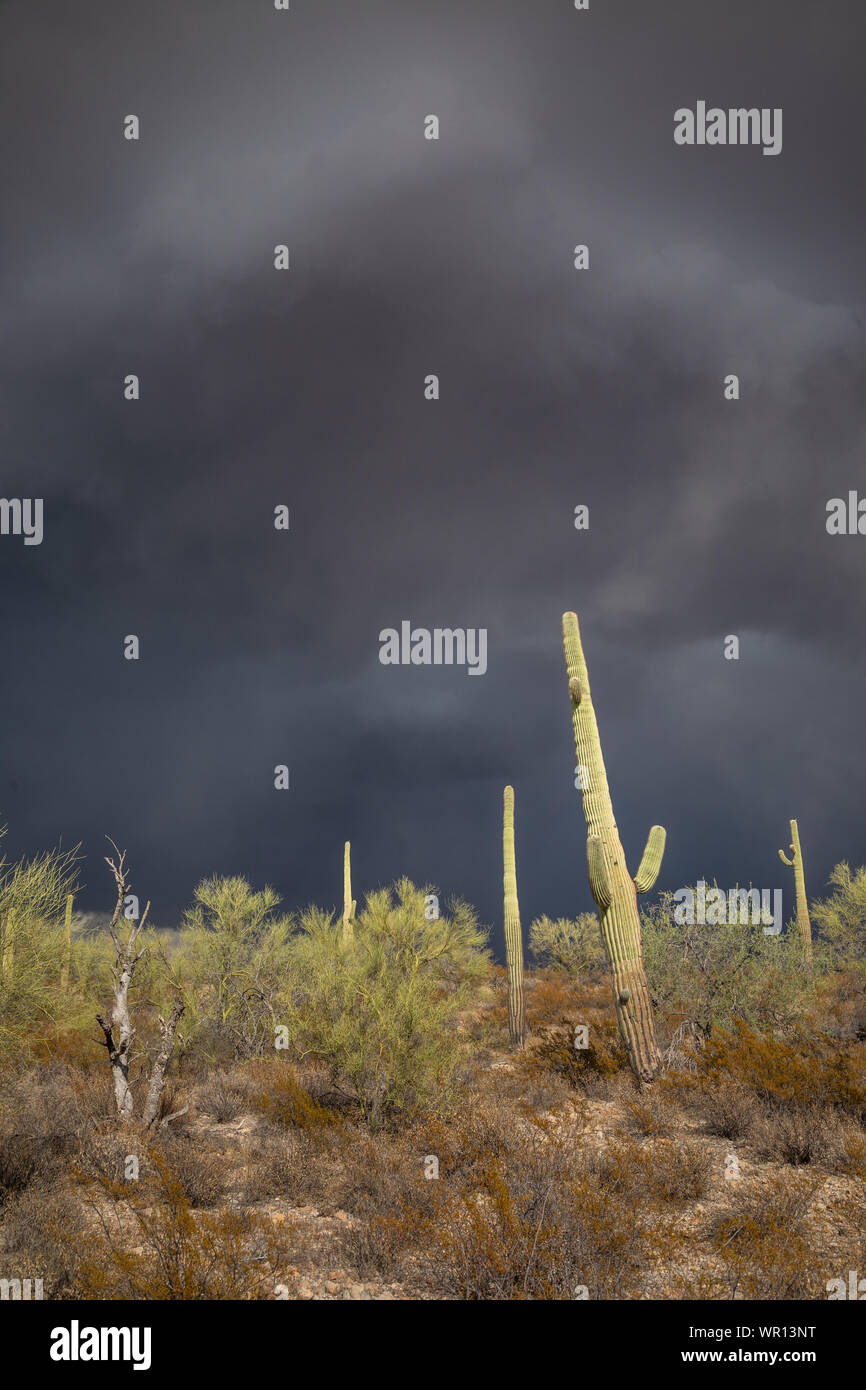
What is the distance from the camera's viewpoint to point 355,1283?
5.05m

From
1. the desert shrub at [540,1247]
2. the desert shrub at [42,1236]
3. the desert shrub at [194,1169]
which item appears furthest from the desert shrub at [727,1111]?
the desert shrub at [42,1236]

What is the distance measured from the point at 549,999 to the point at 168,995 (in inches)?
424

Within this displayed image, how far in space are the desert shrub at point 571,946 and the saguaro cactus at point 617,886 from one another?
49.9 feet

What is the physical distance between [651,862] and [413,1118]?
17.0 ft

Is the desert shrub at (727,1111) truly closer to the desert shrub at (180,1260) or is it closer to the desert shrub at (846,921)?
the desert shrub at (180,1260)

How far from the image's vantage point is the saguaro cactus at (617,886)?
9.96m

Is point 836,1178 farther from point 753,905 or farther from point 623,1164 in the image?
point 753,905

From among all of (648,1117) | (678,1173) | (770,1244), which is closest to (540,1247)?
(770,1244)

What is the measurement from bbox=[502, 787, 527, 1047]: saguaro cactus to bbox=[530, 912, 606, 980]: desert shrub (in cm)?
990

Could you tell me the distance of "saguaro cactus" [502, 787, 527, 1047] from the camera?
14703mm

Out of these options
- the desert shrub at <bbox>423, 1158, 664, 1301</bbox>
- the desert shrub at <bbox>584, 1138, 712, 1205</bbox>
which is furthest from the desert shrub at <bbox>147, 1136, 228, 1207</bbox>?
the desert shrub at <bbox>584, 1138, 712, 1205</bbox>

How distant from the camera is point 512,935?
1598cm

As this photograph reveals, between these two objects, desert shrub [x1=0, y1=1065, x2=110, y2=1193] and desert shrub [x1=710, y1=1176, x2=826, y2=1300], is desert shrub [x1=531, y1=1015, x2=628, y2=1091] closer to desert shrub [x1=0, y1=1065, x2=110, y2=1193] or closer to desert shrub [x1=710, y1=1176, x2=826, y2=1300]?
desert shrub [x1=710, y1=1176, x2=826, y2=1300]
